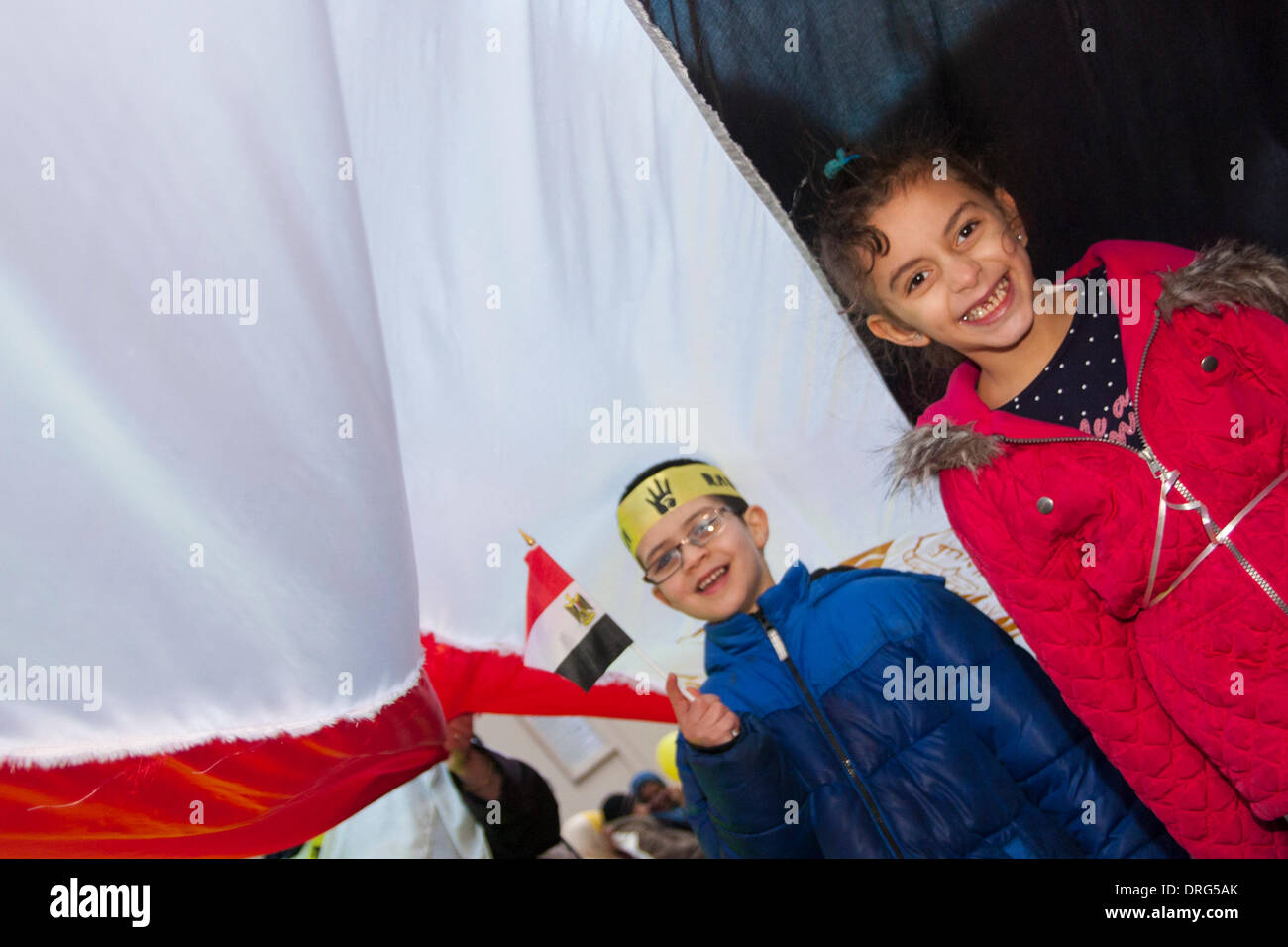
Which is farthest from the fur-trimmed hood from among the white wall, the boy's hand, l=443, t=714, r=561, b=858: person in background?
l=443, t=714, r=561, b=858: person in background

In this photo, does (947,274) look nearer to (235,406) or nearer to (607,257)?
(607,257)

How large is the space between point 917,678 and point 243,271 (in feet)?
3.32

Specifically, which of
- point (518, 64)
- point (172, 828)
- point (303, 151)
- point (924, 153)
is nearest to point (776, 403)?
point (924, 153)

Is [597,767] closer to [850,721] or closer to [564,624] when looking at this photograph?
[564,624]

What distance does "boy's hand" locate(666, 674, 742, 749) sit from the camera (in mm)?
1399

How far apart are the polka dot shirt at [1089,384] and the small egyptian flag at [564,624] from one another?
619 mm

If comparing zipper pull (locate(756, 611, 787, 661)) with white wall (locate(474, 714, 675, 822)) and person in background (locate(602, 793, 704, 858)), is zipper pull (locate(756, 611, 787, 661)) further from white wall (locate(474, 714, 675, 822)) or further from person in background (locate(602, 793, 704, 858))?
person in background (locate(602, 793, 704, 858))

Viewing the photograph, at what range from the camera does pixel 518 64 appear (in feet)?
4.51

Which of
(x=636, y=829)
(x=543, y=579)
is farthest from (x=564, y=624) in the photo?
(x=636, y=829)

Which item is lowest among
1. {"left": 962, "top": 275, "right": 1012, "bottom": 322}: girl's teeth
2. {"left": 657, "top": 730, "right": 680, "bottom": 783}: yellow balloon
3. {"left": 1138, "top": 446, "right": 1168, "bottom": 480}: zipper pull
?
{"left": 657, "top": 730, "right": 680, "bottom": 783}: yellow balloon

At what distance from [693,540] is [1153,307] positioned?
681 millimetres

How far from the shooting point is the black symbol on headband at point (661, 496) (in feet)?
4.67

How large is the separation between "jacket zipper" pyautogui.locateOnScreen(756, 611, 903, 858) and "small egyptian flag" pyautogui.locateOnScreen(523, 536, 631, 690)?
0.21 m
